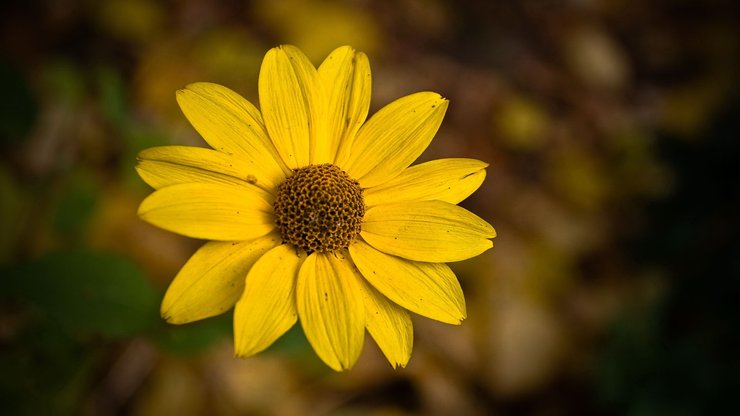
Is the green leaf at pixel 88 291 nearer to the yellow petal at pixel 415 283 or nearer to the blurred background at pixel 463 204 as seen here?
the blurred background at pixel 463 204

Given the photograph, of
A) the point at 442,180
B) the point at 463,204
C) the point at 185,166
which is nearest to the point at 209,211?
the point at 185,166

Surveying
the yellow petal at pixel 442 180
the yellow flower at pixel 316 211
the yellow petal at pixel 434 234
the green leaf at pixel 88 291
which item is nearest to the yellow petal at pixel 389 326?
the yellow flower at pixel 316 211

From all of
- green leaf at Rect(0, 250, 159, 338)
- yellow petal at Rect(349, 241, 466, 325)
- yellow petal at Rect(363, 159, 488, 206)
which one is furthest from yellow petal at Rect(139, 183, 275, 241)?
green leaf at Rect(0, 250, 159, 338)

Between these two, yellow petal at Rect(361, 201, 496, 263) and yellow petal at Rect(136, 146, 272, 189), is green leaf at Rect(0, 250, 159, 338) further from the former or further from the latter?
yellow petal at Rect(361, 201, 496, 263)

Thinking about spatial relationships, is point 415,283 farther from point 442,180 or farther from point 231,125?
point 231,125

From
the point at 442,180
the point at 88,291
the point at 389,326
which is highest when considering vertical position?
the point at 442,180

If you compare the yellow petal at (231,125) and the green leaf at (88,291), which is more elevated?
the yellow petal at (231,125)
